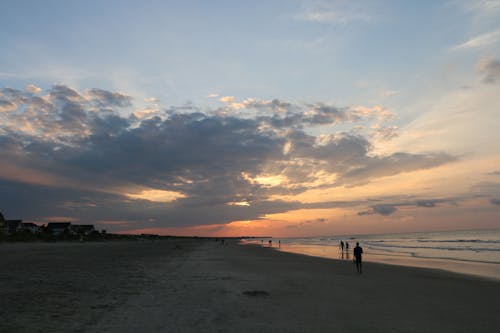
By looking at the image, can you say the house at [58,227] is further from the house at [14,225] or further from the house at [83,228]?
the house at [14,225]

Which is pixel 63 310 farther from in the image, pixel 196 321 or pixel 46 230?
pixel 46 230

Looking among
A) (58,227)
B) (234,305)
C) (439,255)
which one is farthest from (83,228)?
(234,305)

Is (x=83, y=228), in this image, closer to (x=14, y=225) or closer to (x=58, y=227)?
(x=58, y=227)

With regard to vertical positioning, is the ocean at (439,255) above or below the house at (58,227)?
below

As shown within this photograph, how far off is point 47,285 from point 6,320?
23.3ft

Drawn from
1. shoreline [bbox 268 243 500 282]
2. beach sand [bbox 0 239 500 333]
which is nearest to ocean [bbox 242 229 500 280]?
shoreline [bbox 268 243 500 282]

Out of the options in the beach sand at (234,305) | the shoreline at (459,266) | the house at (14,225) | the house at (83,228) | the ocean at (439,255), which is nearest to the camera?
the beach sand at (234,305)

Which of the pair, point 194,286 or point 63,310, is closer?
→ point 63,310

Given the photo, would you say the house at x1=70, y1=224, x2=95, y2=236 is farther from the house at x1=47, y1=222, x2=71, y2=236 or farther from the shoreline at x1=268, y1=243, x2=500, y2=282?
the shoreline at x1=268, y1=243, x2=500, y2=282

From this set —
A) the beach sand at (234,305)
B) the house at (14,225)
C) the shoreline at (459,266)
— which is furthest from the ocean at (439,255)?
the house at (14,225)

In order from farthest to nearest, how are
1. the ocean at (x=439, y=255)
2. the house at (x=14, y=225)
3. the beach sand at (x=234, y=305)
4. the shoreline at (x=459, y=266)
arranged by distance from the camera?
the house at (x=14, y=225) < the ocean at (x=439, y=255) < the shoreline at (x=459, y=266) < the beach sand at (x=234, y=305)

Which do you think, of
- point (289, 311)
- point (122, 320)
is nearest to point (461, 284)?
point (289, 311)

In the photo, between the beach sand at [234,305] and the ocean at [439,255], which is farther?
the ocean at [439,255]

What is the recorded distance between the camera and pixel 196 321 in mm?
11141
